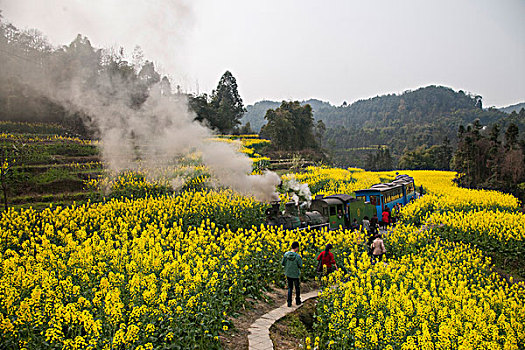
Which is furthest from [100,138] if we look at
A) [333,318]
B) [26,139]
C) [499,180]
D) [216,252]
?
[499,180]

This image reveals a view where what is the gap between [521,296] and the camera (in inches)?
359

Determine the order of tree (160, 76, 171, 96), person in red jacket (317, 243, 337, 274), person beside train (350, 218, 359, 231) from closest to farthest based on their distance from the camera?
person in red jacket (317, 243, 337, 274)
person beside train (350, 218, 359, 231)
tree (160, 76, 171, 96)

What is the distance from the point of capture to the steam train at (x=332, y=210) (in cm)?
1372

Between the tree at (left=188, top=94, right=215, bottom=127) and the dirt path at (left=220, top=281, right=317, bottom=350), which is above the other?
the tree at (left=188, top=94, right=215, bottom=127)

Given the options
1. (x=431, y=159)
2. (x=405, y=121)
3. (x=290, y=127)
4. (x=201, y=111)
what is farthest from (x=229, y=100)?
(x=405, y=121)

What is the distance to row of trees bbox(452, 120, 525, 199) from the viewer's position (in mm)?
35438

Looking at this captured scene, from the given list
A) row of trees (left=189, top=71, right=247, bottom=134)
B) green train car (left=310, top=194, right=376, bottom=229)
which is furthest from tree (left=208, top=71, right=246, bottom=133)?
green train car (left=310, top=194, right=376, bottom=229)

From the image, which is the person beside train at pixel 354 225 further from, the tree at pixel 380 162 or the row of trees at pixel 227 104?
the tree at pixel 380 162

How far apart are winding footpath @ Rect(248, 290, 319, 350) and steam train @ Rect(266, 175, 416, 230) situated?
4216mm

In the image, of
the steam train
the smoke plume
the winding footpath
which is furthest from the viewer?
the smoke plume

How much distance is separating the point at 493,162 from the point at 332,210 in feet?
102

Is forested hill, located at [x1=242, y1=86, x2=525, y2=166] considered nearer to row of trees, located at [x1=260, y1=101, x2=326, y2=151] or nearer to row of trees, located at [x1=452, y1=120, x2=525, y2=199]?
row of trees, located at [x1=260, y1=101, x2=326, y2=151]

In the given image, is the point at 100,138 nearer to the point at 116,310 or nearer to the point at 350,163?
the point at 116,310

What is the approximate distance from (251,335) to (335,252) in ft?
17.6
